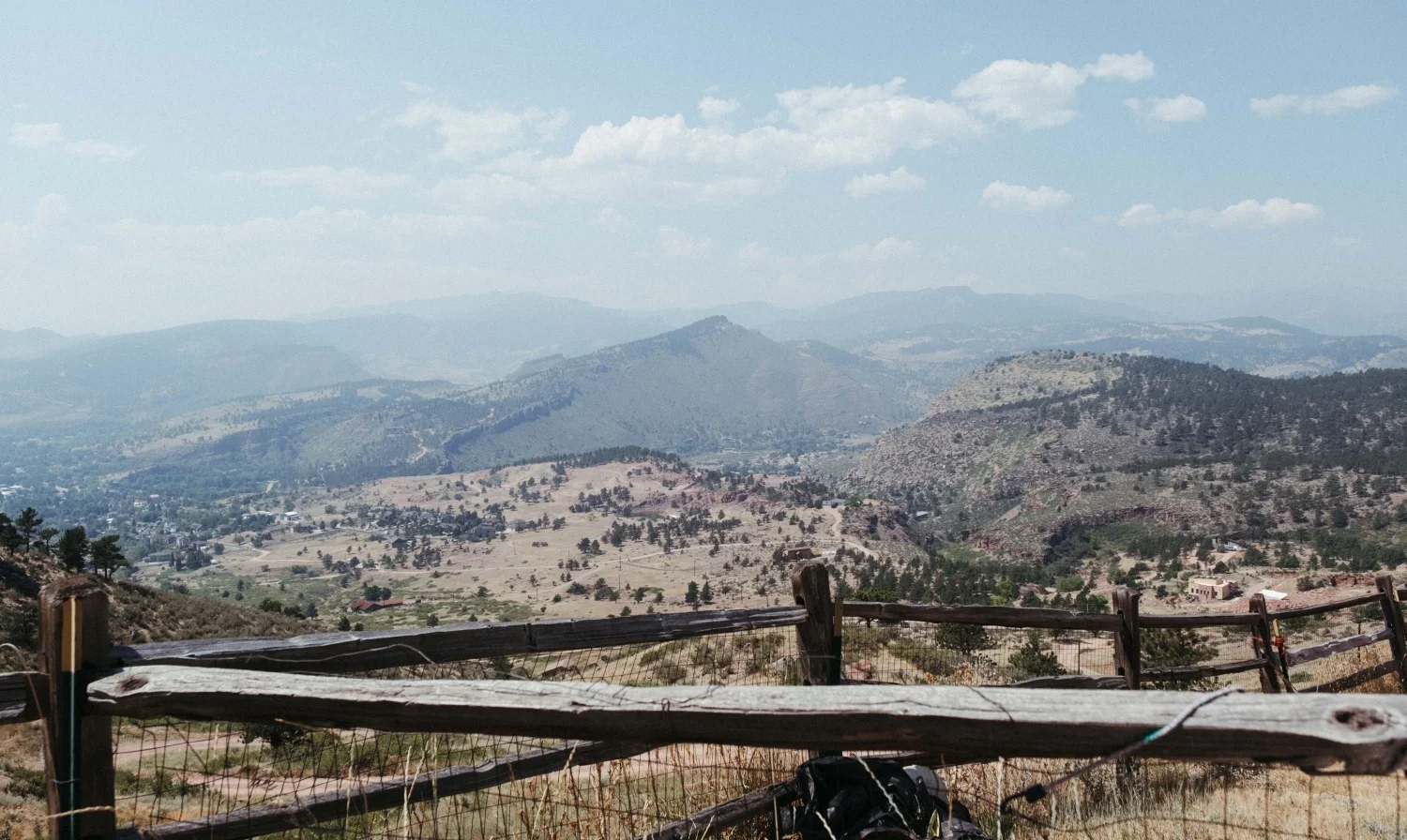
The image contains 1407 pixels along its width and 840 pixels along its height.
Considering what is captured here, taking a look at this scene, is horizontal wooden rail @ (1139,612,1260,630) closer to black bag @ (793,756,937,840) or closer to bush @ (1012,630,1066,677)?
black bag @ (793,756,937,840)

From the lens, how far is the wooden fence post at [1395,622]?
9898 millimetres

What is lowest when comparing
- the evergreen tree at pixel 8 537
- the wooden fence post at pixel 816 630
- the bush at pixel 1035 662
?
the bush at pixel 1035 662

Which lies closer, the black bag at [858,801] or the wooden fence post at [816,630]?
the black bag at [858,801]

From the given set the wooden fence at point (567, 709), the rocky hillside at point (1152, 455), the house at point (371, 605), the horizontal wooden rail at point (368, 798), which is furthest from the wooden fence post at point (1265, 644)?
the house at point (371, 605)

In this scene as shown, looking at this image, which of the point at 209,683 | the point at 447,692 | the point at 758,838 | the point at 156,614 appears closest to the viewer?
the point at 447,692

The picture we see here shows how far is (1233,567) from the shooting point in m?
67.9

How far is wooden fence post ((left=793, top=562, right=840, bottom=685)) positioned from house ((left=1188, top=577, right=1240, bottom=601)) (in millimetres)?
58223

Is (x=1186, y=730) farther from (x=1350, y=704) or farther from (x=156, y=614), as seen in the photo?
(x=156, y=614)

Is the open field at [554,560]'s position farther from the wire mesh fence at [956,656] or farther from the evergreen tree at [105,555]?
the wire mesh fence at [956,656]

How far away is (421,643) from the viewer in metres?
4.30

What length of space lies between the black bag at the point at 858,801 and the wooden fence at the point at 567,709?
0.28 m

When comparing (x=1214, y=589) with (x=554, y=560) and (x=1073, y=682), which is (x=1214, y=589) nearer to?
(x=1073, y=682)

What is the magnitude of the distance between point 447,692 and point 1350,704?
2386 millimetres

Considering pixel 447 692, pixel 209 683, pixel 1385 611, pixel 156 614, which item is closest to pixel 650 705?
pixel 447 692
